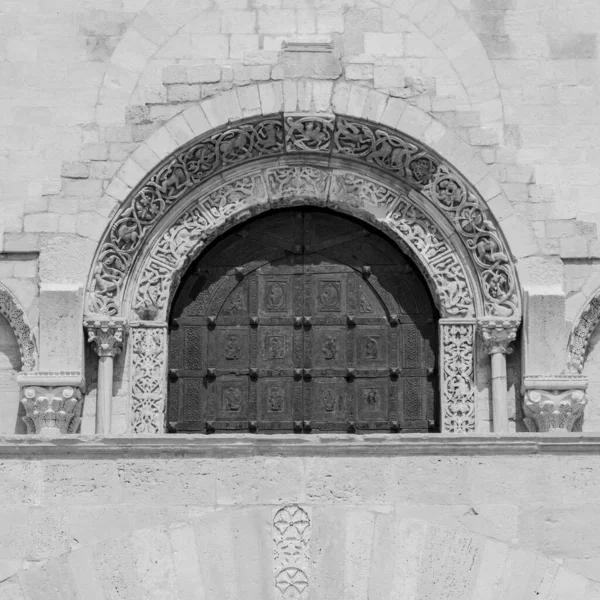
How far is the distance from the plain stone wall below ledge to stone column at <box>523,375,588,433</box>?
2.68 meters

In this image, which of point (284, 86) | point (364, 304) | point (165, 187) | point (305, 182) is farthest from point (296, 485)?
point (284, 86)

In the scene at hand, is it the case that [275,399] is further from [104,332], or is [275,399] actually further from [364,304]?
[104,332]

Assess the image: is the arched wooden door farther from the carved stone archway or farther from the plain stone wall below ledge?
the plain stone wall below ledge

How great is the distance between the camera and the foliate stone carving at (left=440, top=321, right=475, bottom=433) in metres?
16.6

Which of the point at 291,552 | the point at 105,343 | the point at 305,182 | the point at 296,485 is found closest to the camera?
the point at 291,552

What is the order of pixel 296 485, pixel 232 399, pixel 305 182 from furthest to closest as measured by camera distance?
pixel 305 182
pixel 232 399
pixel 296 485

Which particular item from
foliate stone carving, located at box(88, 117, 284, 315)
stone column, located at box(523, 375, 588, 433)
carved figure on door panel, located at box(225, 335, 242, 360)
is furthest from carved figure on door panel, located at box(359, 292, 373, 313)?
stone column, located at box(523, 375, 588, 433)

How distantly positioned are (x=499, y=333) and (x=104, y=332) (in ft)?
10.8

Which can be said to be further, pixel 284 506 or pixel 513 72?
pixel 513 72

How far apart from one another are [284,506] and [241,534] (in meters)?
0.37

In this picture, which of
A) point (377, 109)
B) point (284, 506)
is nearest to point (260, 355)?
point (377, 109)

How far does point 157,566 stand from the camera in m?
13.1

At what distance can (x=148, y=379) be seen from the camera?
16.7m

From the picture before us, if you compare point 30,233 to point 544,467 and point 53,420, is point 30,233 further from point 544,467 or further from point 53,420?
point 544,467
